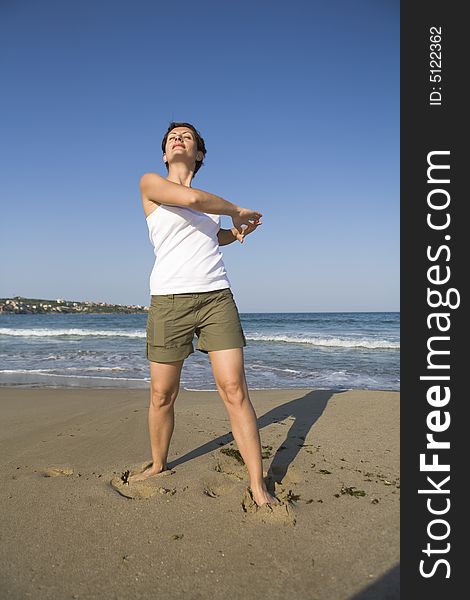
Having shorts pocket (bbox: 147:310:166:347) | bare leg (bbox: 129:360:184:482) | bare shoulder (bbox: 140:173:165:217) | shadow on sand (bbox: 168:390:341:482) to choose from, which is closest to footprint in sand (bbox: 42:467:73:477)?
bare leg (bbox: 129:360:184:482)

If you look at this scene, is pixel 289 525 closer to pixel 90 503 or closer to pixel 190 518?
pixel 190 518

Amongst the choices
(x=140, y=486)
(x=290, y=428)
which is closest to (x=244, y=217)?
(x=140, y=486)

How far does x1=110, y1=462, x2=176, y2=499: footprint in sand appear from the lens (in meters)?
2.62

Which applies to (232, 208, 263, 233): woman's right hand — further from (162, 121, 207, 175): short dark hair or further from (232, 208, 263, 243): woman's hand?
(162, 121, 207, 175): short dark hair

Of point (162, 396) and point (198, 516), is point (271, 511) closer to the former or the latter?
point (198, 516)

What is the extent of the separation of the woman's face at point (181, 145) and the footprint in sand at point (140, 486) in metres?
1.99

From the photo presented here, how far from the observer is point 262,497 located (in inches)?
93.8

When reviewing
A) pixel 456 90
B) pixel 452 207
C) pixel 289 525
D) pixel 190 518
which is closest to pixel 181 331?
pixel 190 518

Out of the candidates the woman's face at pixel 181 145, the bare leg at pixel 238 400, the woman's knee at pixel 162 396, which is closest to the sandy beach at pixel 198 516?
the bare leg at pixel 238 400

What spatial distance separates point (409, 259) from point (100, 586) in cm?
195

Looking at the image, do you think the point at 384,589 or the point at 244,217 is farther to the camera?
the point at 244,217

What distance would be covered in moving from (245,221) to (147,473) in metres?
1.70

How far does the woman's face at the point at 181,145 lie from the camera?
283cm

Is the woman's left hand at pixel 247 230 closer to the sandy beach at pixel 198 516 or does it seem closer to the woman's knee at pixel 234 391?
the woman's knee at pixel 234 391
